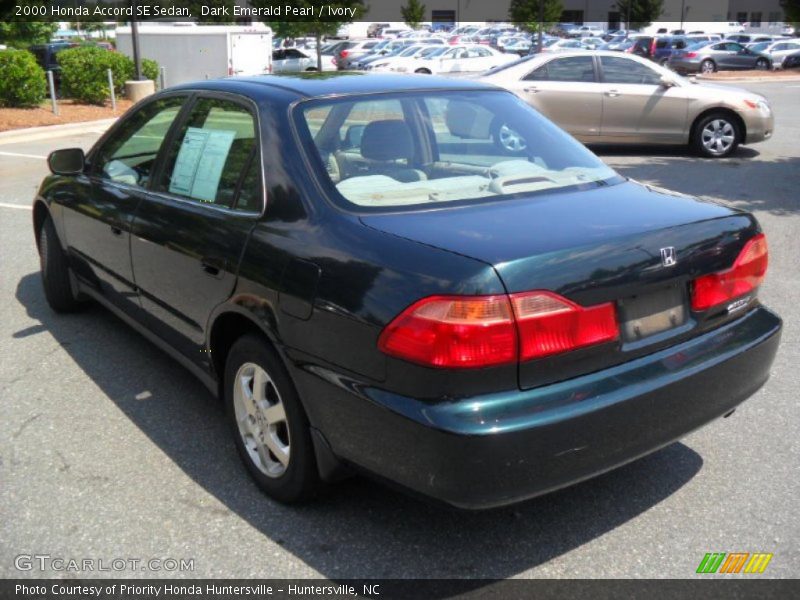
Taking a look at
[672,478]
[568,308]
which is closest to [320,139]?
[568,308]

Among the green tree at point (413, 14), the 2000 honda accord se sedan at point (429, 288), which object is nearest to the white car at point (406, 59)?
the 2000 honda accord se sedan at point (429, 288)

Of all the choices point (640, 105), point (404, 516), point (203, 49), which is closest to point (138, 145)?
point (404, 516)

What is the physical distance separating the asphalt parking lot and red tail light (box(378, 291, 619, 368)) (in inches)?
28.5

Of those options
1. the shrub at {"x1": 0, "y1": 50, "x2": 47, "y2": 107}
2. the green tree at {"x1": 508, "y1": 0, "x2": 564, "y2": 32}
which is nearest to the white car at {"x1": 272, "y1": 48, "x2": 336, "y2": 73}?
the shrub at {"x1": 0, "y1": 50, "x2": 47, "y2": 107}

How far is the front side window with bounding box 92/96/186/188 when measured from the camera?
4250mm

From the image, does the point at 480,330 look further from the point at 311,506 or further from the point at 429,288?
the point at 311,506

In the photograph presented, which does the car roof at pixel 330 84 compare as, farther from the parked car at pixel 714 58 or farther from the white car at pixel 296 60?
the parked car at pixel 714 58

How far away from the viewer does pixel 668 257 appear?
2.83 meters

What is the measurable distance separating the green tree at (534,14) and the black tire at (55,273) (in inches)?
2136

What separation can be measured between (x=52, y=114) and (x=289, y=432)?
17485 millimetres

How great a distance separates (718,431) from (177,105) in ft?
10.2

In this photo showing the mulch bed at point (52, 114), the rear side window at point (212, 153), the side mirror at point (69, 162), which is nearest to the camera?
the rear side window at point (212, 153)

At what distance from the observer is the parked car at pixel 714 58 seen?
36.1m

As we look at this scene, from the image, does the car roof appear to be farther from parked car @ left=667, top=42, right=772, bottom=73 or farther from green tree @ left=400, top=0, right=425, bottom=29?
green tree @ left=400, top=0, right=425, bottom=29
